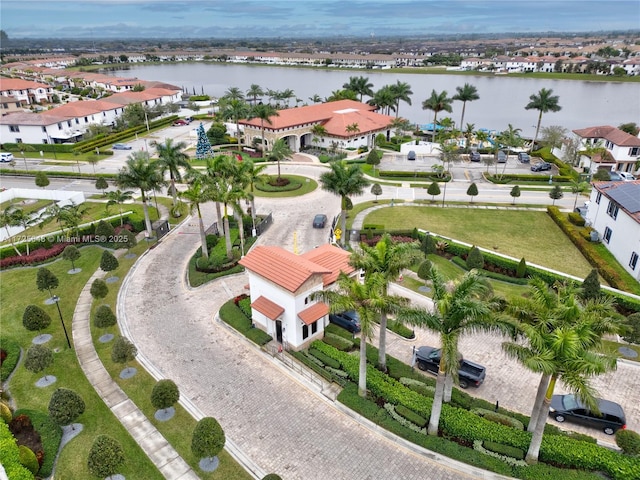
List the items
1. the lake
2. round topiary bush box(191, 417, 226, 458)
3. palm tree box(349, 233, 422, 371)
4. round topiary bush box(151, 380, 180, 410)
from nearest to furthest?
round topiary bush box(191, 417, 226, 458) → palm tree box(349, 233, 422, 371) → round topiary bush box(151, 380, 180, 410) → the lake

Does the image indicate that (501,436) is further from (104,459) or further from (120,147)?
(120,147)

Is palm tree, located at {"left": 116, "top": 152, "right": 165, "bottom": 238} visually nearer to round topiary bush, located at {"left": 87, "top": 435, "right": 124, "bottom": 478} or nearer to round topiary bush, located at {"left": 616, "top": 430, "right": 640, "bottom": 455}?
round topiary bush, located at {"left": 87, "top": 435, "right": 124, "bottom": 478}

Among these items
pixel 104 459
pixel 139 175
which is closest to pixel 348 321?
pixel 104 459

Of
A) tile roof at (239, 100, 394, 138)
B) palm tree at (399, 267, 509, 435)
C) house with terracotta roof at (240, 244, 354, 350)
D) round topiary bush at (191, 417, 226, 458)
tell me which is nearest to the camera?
palm tree at (399, 267, 509, 435)

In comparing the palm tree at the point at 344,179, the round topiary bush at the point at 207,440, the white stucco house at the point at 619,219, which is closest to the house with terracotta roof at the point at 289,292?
the round topiary bush at the point at 207,440

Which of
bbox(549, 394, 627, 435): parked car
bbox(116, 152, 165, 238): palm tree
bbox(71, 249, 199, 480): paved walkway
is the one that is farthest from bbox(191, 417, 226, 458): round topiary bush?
bbox(116, 152, 165, 238): palm tree

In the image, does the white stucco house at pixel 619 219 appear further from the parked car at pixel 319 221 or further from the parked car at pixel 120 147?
the parked car at pixel 120 147
